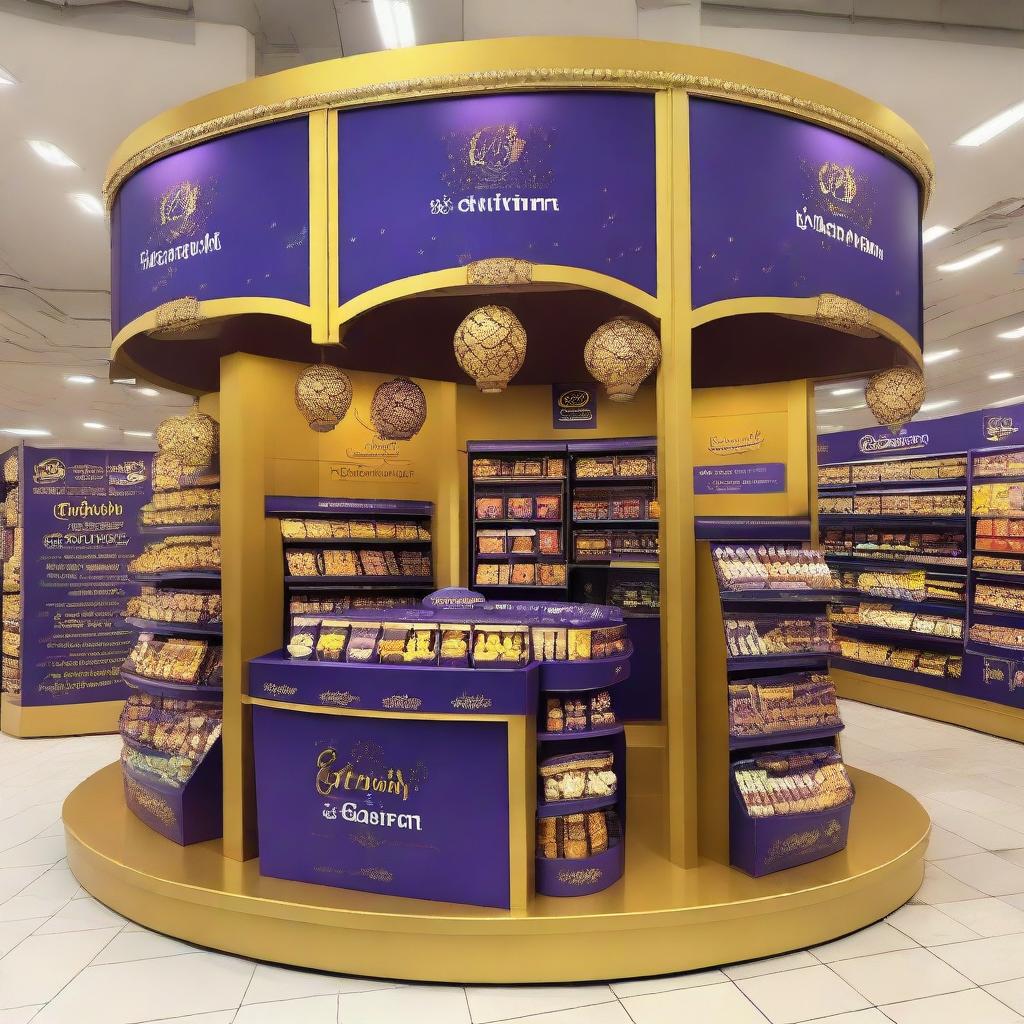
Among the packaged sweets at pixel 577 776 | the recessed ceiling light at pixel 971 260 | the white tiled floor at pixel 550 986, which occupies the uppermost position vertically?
the recessed ceiling light at pixel 971 260

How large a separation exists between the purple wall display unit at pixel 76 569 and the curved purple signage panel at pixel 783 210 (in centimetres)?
596

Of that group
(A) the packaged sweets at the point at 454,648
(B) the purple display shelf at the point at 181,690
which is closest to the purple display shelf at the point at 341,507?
(B) the purple display shelf at the point at 181,690

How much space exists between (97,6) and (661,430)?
443 cm

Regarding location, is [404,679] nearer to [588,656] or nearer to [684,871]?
[588,656]

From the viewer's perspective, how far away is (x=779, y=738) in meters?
3.66

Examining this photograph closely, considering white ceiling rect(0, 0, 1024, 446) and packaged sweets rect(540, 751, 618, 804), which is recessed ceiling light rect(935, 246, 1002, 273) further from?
packaged sweets rect(540, 751, 618, 804)

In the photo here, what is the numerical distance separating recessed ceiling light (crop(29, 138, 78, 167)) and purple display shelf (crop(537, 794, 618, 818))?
20.1 ft

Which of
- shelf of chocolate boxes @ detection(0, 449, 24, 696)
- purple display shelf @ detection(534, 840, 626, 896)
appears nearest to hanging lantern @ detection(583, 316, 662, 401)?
purple display shelf @ detection(534, 840, 626, 896)

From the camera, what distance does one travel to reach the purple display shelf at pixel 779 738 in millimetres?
3553

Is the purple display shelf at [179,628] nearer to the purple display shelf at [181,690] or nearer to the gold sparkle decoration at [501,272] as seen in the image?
the purple display shelf at [181,690]

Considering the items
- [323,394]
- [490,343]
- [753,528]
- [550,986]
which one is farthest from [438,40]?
[550,986]

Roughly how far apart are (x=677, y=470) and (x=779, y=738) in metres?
1.33

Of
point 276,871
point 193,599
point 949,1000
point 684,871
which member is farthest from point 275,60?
point 949,1000

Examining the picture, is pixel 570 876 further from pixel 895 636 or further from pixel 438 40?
pixel 895 636
